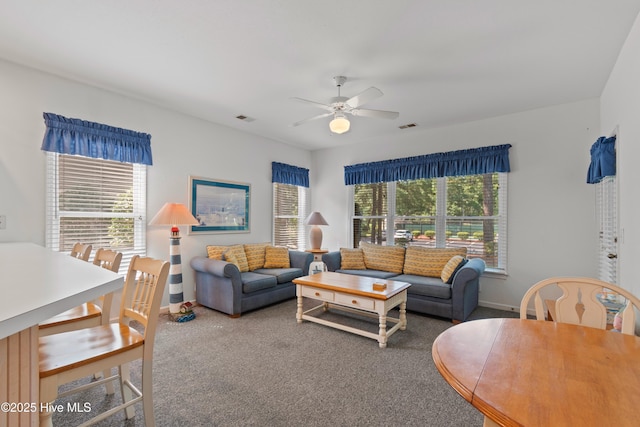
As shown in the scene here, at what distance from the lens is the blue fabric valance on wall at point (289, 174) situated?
5.28 m

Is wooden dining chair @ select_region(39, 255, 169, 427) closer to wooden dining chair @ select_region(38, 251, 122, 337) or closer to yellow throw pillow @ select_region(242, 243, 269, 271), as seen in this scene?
wooden dining chair @ select_region(38, 251, 122, 337)

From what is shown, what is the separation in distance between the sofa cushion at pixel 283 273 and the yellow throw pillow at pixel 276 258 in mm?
Answer: 107

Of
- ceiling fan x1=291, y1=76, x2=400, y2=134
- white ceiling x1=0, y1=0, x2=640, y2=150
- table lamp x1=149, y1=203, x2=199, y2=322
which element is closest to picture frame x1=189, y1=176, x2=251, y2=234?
table lamp x1=149, y1=203, x2=199, y2=322

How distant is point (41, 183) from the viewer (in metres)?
2.93

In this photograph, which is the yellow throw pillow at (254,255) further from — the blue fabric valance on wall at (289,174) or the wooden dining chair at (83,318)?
the wooden dining chair at (83,318)

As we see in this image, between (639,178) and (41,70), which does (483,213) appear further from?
(41,70)

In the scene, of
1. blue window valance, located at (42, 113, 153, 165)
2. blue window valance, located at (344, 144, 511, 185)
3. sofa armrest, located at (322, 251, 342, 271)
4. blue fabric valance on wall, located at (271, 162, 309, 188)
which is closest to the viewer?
blue window valance, located at (42, 113, 153, 165)

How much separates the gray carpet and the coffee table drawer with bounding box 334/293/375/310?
335 mm

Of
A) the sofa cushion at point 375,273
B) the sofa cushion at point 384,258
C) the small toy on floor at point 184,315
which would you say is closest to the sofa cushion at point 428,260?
the sofa cushion at point 384,258

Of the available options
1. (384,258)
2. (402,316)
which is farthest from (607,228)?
(384,258)

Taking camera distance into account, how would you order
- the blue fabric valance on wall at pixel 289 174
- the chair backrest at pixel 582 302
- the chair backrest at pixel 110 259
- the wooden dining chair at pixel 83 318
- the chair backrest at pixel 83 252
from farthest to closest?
the blue fabric valance on wall at pixel 289 174
the chair backrest at pixel 83 252
the chair backrest at pixel 110 259
the wooden dining chair at pixel 83 318
the chair backrest at pixel 582 302

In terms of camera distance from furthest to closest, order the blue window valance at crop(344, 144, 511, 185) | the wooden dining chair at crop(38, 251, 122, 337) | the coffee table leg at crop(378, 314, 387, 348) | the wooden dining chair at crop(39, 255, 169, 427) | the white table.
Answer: the blue window valance at crop(344, 144, 511, 185), the coffee table leg at crop(378, 314, 387, 348), the wooden dining chair at crop(38, 251, 122, 337), the wooden dining chair at crop(39, 255, 169, 427), the white table

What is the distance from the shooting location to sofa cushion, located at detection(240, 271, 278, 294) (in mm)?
3658

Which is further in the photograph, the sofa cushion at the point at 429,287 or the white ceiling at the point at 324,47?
the sofa cushion at the point at 429,287
